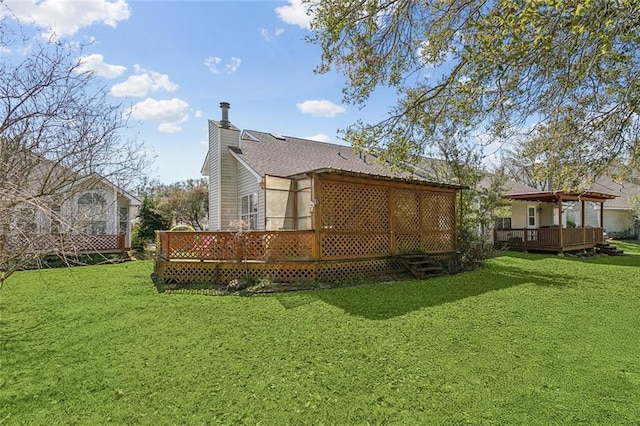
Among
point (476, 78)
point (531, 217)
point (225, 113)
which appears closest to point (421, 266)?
point (476, 78)

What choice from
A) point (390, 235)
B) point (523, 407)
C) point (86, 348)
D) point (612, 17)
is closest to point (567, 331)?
point (523, 407)

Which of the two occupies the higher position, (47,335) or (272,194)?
(272,194)

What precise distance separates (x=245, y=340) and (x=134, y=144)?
600 cm

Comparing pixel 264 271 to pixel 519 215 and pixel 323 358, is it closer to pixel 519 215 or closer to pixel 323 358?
pixel 323 358

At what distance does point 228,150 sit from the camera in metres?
13.3

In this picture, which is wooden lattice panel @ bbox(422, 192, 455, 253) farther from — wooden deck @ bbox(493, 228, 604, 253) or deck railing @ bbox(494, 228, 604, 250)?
deck railing @ bbox(494, 228, 604, 250)

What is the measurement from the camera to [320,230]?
8.87m

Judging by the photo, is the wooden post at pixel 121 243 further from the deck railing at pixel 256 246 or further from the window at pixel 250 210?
the deck railing at pixel 256 246

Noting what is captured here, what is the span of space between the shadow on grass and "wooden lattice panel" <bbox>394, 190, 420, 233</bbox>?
1828 millimetres

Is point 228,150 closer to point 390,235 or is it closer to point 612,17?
point 390,235

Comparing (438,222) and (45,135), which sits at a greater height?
(45,135)

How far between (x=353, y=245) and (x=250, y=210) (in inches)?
200

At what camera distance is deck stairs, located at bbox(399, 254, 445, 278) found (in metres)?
9.74

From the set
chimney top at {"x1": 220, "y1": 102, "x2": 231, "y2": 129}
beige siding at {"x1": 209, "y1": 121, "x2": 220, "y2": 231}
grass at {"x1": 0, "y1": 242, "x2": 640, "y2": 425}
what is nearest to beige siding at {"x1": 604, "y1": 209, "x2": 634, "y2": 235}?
grass at {"x1": 0, "y1": 242, "x2": 640, "y2": 425}
